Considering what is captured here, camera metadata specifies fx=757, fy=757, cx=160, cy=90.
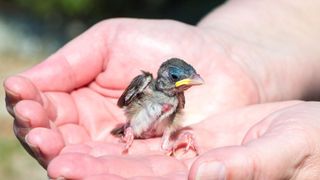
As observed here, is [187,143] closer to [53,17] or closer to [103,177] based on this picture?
[103,177]

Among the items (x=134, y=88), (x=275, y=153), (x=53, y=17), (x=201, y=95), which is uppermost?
(x=275, y=153)

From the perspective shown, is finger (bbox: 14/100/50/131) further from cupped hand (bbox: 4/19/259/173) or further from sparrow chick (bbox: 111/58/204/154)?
sparrow chick (bbox: 111/58/204/154)

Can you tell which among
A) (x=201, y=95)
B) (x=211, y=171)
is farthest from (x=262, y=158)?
(x=201, y=95)

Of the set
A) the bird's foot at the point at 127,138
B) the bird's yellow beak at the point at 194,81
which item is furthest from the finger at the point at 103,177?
the bird's yellow beak at the point at 194,81

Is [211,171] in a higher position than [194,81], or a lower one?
higher

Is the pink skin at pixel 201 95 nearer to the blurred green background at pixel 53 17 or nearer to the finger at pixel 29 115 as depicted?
the finger at pixel 29 115

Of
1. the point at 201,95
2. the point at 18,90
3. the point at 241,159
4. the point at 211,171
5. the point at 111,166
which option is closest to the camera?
the point at 211,171
